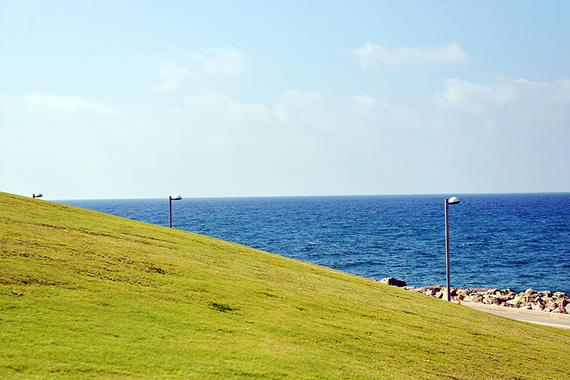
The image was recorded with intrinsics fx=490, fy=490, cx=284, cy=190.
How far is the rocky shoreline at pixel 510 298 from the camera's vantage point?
44906 millimetres

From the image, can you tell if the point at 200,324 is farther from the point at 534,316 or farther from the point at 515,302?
the point at 515,302

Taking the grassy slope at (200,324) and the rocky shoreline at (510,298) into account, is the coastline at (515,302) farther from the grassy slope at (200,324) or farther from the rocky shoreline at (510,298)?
the grassy slope at (200,324)

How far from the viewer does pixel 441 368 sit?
46.8 ft

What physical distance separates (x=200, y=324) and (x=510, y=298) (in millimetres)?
44482

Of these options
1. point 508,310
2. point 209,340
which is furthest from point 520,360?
point 508,310

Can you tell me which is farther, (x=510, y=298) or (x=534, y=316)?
(x=510, y=298)

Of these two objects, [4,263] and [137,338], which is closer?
[137,338]

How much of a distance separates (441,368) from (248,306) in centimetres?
605

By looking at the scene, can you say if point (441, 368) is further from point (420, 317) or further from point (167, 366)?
point (167, 366)

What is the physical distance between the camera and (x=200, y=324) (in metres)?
12.8

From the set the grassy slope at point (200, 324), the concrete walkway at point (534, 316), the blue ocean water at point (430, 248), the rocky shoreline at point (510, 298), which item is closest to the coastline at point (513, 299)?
the rocky shoreline at point (510, 298)

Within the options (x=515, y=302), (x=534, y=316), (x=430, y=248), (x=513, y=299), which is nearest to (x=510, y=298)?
(x=513, y=299)

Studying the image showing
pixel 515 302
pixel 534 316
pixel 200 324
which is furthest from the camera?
pixel 515 302

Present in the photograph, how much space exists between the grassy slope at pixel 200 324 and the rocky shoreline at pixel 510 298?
23.9 m
